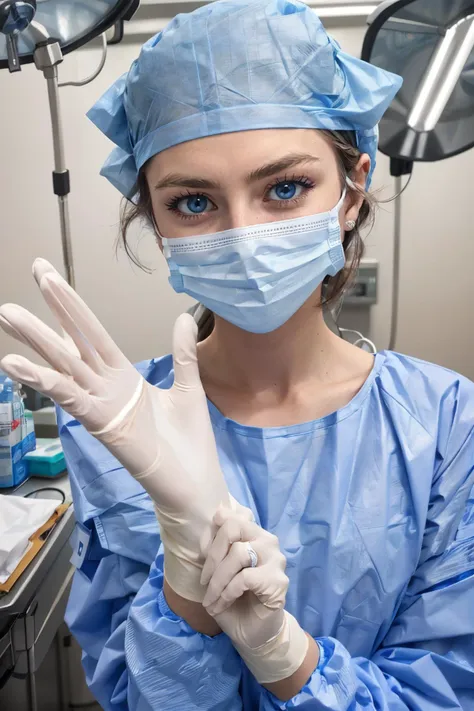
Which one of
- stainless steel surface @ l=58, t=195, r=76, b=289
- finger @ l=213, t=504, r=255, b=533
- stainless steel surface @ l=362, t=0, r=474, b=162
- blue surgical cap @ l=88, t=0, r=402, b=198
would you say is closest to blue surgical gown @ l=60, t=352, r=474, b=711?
finger @ l=213, t=504, r=255, b=533

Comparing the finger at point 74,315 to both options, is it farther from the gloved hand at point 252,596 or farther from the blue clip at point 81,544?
the blue clip at point 81,544

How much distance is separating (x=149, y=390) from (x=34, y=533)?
0.71 meters

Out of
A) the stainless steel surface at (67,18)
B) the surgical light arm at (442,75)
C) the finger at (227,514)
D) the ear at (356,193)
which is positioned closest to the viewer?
the finger at (227,514)

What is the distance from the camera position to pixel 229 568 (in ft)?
1.97

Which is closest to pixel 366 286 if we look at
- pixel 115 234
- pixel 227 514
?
pixel 115 234

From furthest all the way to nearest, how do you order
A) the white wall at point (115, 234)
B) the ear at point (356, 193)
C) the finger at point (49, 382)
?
1. the white wall at point (115, 234)
2. the ear at point (356, 193)
3. the finger at point (49, 382)

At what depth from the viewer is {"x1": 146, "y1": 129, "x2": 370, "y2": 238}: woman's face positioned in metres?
0.72

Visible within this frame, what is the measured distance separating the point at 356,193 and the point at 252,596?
0.61 meters

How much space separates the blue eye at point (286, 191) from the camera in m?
0.75

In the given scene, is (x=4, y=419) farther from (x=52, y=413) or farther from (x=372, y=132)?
(x=372, y=132)

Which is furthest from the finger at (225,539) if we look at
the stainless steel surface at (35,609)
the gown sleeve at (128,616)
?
the stainless steel surface at (35,609)

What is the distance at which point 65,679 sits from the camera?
165cm

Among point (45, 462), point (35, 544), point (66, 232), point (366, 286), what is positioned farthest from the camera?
point (366, 286)

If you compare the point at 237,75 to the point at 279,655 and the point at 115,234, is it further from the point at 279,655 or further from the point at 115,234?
the point at 115,234
